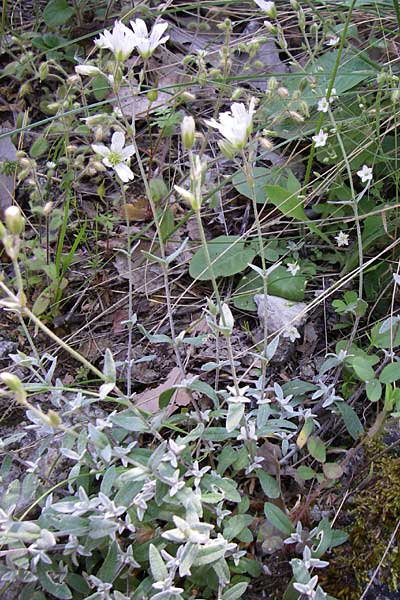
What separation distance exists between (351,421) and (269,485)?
12.2 inches

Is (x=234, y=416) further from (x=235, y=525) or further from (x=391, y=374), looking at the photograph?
(x=391, y=374)

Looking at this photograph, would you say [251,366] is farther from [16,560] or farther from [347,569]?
[16,560]

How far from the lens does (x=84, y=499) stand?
1.54 m

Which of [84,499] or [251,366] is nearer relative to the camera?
[84,499]

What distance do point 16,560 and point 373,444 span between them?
95 centimetres

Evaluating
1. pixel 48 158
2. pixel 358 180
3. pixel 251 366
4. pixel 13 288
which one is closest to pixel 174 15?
pixel 48 158

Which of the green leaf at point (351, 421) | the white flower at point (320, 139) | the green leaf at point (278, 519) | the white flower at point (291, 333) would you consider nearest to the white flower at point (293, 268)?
the white flower at point (291, 333)

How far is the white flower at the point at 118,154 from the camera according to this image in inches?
75.2

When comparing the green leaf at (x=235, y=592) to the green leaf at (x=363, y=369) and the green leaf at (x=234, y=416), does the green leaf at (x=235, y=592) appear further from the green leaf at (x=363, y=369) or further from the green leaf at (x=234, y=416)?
the green leaf at (x=363, y=369)

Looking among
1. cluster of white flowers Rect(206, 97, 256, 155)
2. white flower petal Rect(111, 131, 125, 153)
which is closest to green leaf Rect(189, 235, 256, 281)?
white flower petal Rect(111, 131, 125, 153)

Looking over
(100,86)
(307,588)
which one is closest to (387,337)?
(307,588)

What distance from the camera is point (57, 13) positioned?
119 inches

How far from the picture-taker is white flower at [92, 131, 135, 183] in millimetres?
1910

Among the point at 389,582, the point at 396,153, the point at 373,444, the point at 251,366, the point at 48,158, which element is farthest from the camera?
the point at 48,158
